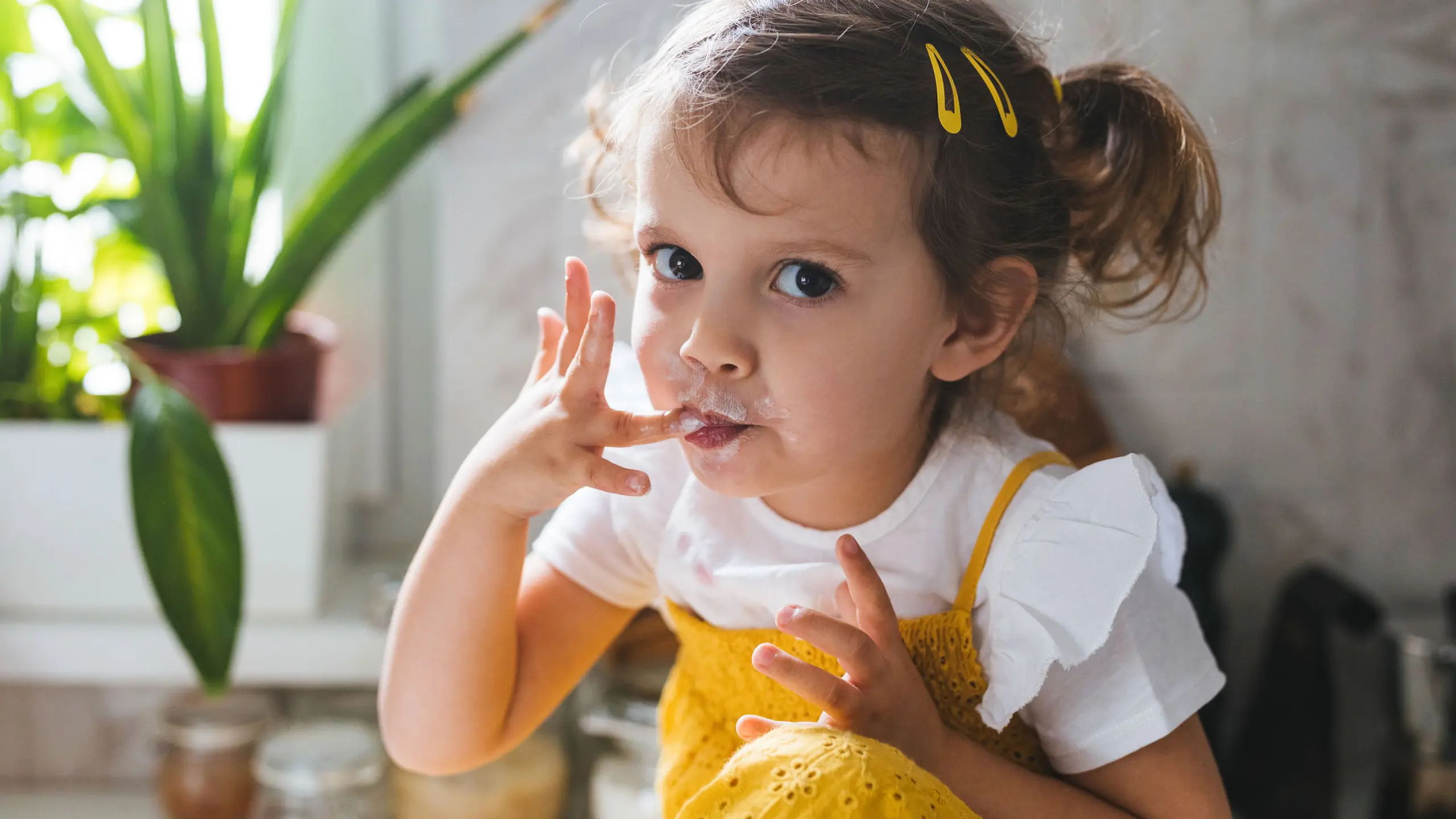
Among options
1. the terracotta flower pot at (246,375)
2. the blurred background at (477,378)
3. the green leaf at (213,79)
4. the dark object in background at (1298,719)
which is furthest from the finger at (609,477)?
the dark object in background at (1298,719)

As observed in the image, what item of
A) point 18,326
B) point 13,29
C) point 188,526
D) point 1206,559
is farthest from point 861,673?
point 13,29

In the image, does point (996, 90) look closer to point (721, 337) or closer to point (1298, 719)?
point (721, 337)

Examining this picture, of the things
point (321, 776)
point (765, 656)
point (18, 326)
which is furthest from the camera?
point (18, 326)

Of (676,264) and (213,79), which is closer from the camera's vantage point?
(676,264)

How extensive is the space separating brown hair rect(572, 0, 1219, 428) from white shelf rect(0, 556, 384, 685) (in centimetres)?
71

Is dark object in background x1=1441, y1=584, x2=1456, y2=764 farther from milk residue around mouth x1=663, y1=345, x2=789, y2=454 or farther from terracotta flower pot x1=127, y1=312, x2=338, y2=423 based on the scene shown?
terracotta flower pot x1=127, y1=312, x2=338, y2=423

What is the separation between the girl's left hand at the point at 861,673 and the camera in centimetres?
55

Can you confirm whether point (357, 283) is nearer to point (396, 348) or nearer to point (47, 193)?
point (396, 348)

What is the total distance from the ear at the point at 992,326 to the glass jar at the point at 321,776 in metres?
0.76

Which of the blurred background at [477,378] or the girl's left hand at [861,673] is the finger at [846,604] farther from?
the blurred background at [477,378]

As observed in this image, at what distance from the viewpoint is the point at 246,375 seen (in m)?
1.26

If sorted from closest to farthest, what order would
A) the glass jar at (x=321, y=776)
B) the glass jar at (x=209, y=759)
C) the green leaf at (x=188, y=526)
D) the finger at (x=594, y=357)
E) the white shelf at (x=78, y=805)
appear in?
1. the finger at (x=594, y=357)
2. the green leaf at (x=188, y=526)
3. the glass jar at (x=321, y=776)
4. the glass jar at (x=209, y=759)
5. the white shelf at (x=78, y=805)

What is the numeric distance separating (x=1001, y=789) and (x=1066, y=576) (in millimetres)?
116

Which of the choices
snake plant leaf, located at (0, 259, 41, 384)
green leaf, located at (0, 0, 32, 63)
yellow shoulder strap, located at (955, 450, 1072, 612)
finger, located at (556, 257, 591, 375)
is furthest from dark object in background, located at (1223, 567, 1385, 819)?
green leaf, located at (0, 0, 32, 63)
